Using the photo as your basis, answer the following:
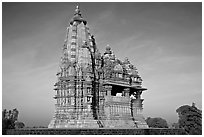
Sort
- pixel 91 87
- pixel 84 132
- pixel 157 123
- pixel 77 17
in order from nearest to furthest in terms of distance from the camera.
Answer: pixel 84 132
pixel 91 87
pixel 77 17
pixel 157 123

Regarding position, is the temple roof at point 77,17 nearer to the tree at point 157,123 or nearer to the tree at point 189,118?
the tree at point 189,118

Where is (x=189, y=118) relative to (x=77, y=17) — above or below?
below

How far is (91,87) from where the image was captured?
2519 centimetres

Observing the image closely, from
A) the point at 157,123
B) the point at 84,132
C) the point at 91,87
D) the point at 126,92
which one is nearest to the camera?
the point at 84,132

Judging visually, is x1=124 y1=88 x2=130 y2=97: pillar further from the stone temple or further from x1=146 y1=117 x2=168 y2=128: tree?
x1=146 y1=117 x2=168 y2=128: tree

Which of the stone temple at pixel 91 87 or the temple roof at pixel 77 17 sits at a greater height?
the temple roof at pixel 77 17

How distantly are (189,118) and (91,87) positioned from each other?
567 inches

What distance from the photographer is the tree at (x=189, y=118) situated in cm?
3293

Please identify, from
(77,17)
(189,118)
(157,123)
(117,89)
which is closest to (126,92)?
(117,89)

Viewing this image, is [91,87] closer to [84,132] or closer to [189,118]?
[84,132]

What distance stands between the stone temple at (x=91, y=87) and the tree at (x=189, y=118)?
780 centimetres

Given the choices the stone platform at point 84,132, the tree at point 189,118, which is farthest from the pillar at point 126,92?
the tree at point 189,118

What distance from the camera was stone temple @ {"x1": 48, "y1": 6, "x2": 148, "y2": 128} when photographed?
24.6 m

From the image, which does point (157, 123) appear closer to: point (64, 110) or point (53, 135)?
point (64, 110)
